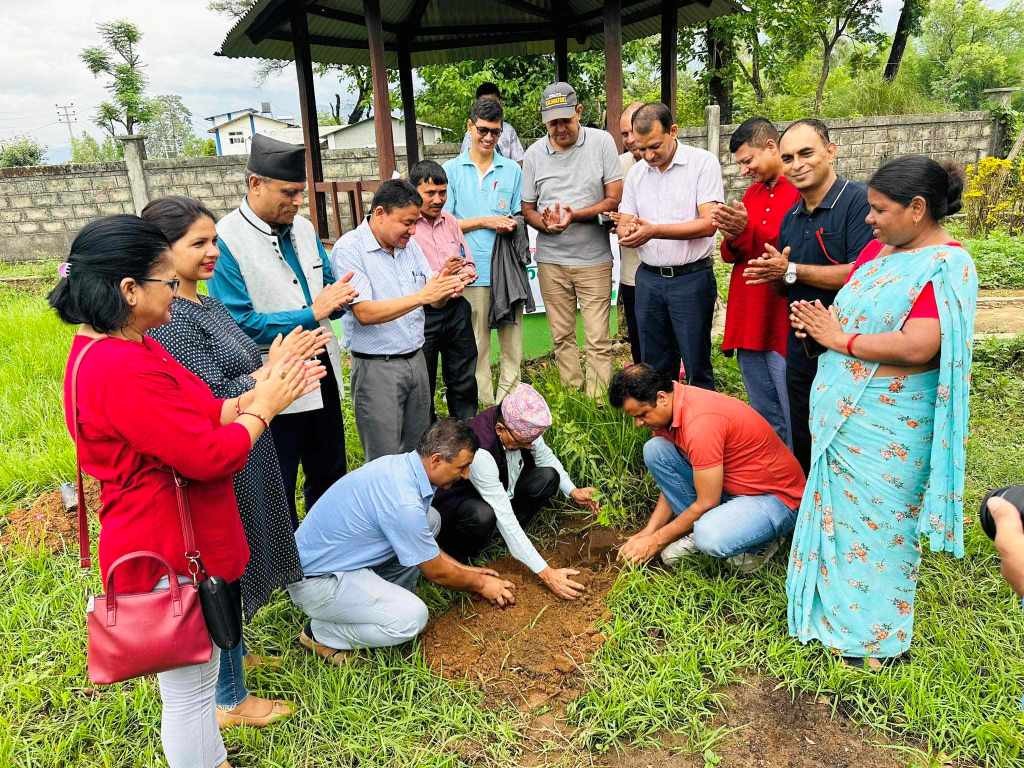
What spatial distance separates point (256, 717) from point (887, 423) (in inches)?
95.2

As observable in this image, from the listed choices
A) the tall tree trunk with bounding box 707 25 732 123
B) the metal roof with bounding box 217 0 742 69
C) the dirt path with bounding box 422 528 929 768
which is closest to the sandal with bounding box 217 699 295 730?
the dirt path with bounding box 422 528 929 768

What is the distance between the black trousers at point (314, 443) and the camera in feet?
9.83

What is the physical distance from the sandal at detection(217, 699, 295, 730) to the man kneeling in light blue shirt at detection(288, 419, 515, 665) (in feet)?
0.89

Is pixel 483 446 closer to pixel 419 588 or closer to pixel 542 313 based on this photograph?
pixel 419 588

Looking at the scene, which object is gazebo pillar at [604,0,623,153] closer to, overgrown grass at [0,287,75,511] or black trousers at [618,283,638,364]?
black trousers at [618,283,638,364]

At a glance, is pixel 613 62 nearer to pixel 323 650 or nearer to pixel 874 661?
pixel 874 661

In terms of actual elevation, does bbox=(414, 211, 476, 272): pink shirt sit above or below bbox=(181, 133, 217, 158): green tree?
below

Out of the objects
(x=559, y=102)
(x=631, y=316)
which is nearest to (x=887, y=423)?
(x=631, y=316)

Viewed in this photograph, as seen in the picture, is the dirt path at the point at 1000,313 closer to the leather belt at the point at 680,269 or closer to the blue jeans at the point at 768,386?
the blue jeans at the point at 768,386

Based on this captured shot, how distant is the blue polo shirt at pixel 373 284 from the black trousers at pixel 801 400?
175cm

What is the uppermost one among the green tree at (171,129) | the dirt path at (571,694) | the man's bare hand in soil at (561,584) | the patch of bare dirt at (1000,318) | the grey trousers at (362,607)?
the green tree at (171,129)

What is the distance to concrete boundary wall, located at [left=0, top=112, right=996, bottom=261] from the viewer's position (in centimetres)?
978

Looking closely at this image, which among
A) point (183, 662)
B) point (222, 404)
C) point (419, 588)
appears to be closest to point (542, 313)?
point (419, 588)

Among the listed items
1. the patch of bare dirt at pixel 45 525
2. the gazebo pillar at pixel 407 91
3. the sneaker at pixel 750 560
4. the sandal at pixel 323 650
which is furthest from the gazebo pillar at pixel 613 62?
the patch of bare dirt at pixel 45 525
